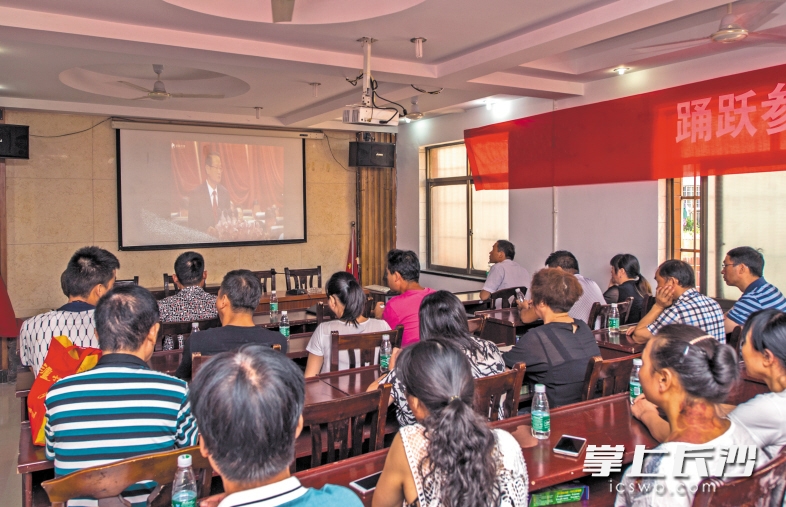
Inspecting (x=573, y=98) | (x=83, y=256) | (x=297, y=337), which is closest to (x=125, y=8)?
(x=83, y=256)

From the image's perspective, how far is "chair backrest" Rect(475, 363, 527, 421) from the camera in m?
2.13

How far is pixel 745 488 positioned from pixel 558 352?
1.24 meters

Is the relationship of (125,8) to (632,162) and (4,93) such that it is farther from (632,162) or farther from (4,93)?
(632,162)

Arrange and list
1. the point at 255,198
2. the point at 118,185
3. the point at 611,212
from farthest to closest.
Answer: the point at 255,198
the point at 118,185
the point at 611,212

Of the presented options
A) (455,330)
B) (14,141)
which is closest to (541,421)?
(455,330)

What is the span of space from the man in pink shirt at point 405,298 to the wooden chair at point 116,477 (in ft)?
6.30

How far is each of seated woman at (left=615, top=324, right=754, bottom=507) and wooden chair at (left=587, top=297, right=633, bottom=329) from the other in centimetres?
251

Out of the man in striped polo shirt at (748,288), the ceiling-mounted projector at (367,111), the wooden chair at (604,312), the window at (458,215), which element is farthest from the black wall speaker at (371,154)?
the man in striped polo shirt at (748,288)

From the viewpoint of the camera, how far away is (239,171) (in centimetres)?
791

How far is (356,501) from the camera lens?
4.03ft

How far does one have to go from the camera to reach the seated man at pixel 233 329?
2832mm

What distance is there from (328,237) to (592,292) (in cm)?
492

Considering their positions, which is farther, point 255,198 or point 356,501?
point 255,198

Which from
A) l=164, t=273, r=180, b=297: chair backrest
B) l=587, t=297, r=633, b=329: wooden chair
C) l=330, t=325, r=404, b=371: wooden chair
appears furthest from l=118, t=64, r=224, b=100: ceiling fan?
l=587, t=297, r=633, b=329: wooden chair
